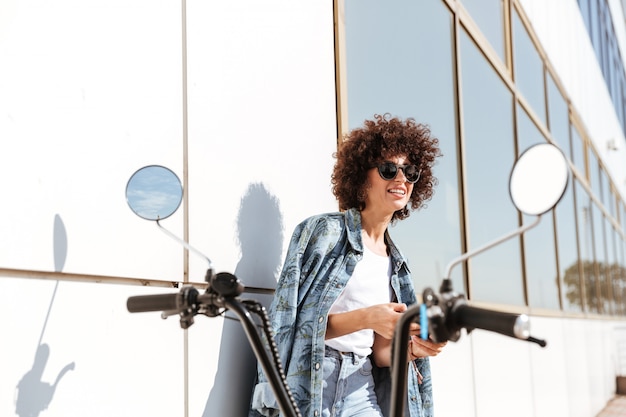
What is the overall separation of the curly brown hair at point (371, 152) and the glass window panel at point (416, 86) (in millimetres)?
739

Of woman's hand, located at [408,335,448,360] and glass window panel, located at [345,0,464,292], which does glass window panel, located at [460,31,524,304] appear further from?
woman's hand, located at [408,335,448,360]

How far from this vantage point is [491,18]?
636 centimetres

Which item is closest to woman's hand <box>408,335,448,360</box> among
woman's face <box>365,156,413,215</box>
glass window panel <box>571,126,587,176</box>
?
woman's face <box>365,156,413,215</box>

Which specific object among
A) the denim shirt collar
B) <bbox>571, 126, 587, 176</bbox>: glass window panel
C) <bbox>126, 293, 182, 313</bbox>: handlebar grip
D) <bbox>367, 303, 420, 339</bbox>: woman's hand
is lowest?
<bbox>367, 303, 420, 339</bbox>: woman's hand

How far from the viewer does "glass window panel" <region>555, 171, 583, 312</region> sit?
890 centimetres

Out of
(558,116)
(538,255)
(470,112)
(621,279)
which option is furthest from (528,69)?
(621,279)

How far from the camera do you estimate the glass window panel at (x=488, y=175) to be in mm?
5469

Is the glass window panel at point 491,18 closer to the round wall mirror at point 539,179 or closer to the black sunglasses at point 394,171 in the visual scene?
the black sunglasses at point 394,171

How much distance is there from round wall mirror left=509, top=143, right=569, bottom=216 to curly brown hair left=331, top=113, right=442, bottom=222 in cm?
116

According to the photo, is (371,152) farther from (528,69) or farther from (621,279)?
(621,279)

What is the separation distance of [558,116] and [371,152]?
25.2 feet

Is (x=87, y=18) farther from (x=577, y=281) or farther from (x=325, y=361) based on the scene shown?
(x=577, y=281)

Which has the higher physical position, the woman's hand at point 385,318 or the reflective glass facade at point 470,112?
the reflective glass facade at point 470,112

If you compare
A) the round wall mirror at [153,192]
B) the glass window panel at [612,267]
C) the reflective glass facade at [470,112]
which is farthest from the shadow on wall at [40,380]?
the glass window panel at [612,267]
